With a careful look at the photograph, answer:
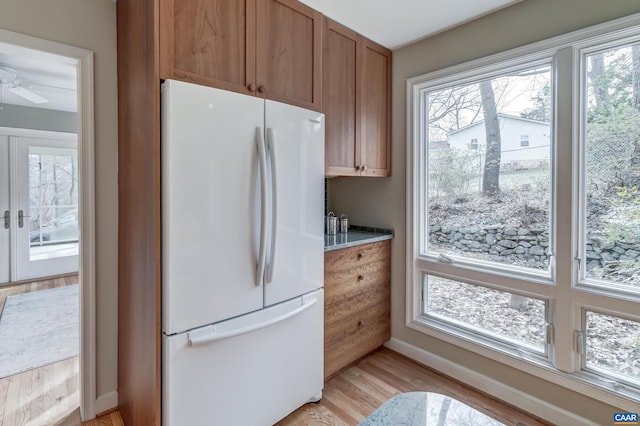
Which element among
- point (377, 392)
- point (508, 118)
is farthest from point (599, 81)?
point (377, 392)

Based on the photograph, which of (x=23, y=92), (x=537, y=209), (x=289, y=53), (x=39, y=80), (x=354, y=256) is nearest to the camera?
(x=289, y=53)

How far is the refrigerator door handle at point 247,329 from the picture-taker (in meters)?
1.39

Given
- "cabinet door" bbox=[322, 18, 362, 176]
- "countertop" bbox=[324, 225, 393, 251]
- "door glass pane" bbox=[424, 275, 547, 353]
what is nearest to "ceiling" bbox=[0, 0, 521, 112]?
"cabinet door" bbox=[322, 18, 362, 176]

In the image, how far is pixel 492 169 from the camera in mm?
2121

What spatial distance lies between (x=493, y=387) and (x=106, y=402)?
7.96 ft

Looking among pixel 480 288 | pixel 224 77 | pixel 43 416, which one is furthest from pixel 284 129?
pixel 43 416

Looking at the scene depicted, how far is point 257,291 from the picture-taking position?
1600mm

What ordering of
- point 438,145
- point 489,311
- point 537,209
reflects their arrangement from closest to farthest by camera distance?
point 537,209
point 489,311
point 438,145

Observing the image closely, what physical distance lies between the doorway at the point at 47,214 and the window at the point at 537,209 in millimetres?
2174

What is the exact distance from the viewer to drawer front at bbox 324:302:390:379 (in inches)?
85.4

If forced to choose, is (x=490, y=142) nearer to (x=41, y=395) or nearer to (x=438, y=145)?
(x=438, y=145)

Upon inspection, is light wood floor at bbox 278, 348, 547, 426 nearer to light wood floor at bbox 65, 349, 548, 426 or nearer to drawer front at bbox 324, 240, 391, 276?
light wood floor at bbox 65, 349, 548, 426

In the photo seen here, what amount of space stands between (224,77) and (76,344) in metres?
2.72

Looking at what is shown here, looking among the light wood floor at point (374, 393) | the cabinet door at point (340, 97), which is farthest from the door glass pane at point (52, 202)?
the cabinet door at point (340, 97)
